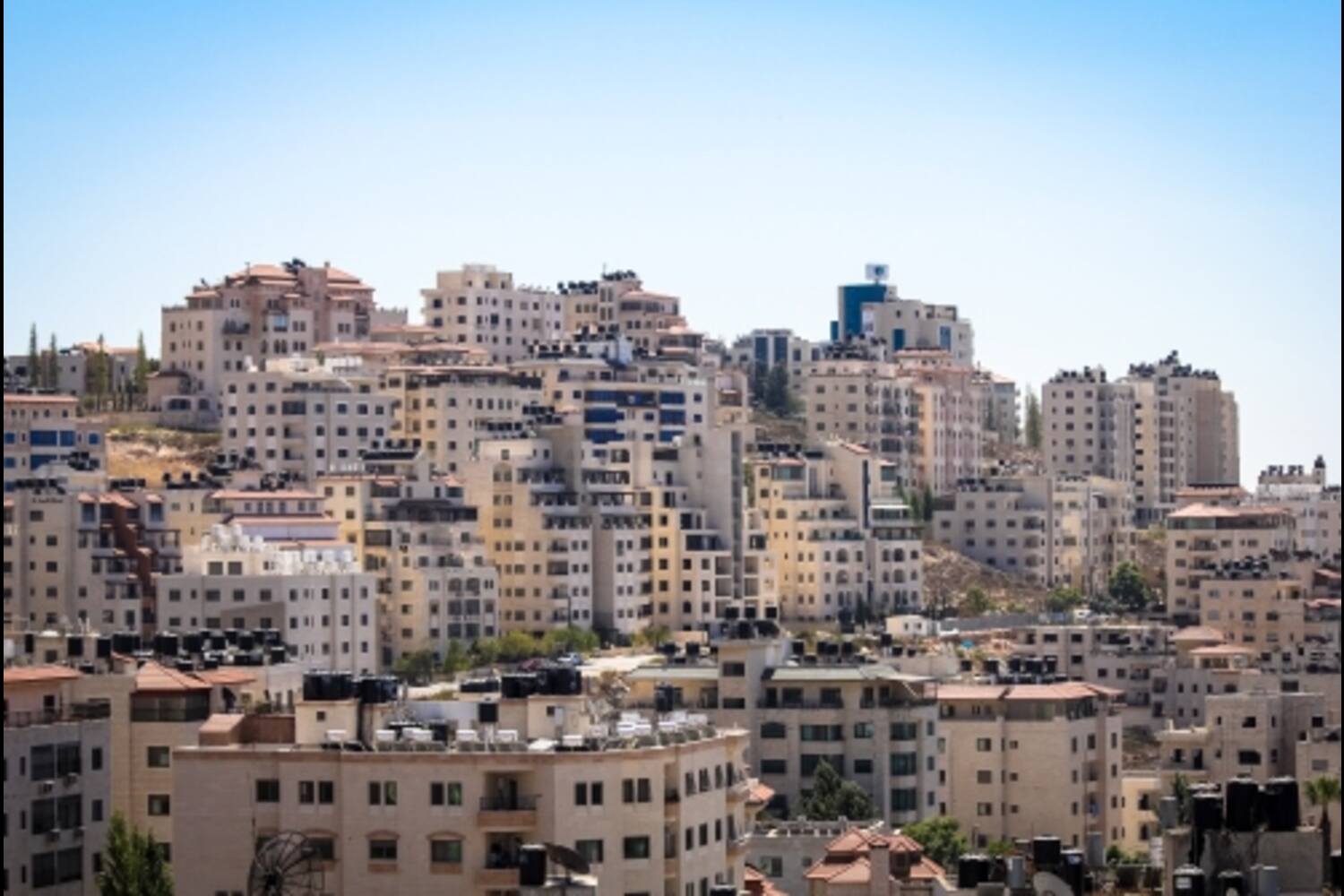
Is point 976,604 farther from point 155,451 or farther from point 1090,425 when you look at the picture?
point 1090,425

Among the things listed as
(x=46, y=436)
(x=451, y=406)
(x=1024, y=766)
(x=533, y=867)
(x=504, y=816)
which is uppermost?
(x=451, y=406)

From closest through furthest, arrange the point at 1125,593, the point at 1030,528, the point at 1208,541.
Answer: the point at 1208,541 < the point at 1125,593 < the point at 1030,528

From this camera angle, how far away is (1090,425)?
14150 cm

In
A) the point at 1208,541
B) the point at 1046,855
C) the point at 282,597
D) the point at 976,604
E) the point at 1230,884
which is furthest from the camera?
the point at 1208,541

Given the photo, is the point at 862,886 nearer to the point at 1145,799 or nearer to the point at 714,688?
the point at 714,688

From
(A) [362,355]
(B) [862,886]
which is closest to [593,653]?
(A) [362,355]

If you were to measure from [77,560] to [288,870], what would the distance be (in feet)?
170

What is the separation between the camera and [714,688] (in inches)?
2746

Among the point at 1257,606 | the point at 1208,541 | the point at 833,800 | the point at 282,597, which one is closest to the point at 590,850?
the point at 833,800

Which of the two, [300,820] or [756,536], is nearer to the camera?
[300,820]

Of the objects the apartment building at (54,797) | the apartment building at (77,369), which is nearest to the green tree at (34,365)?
the apartment building at (77,369)

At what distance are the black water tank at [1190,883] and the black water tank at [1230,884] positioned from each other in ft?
0.44

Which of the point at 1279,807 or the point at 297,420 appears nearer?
the point at 1279,807

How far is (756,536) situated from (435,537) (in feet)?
38.0
